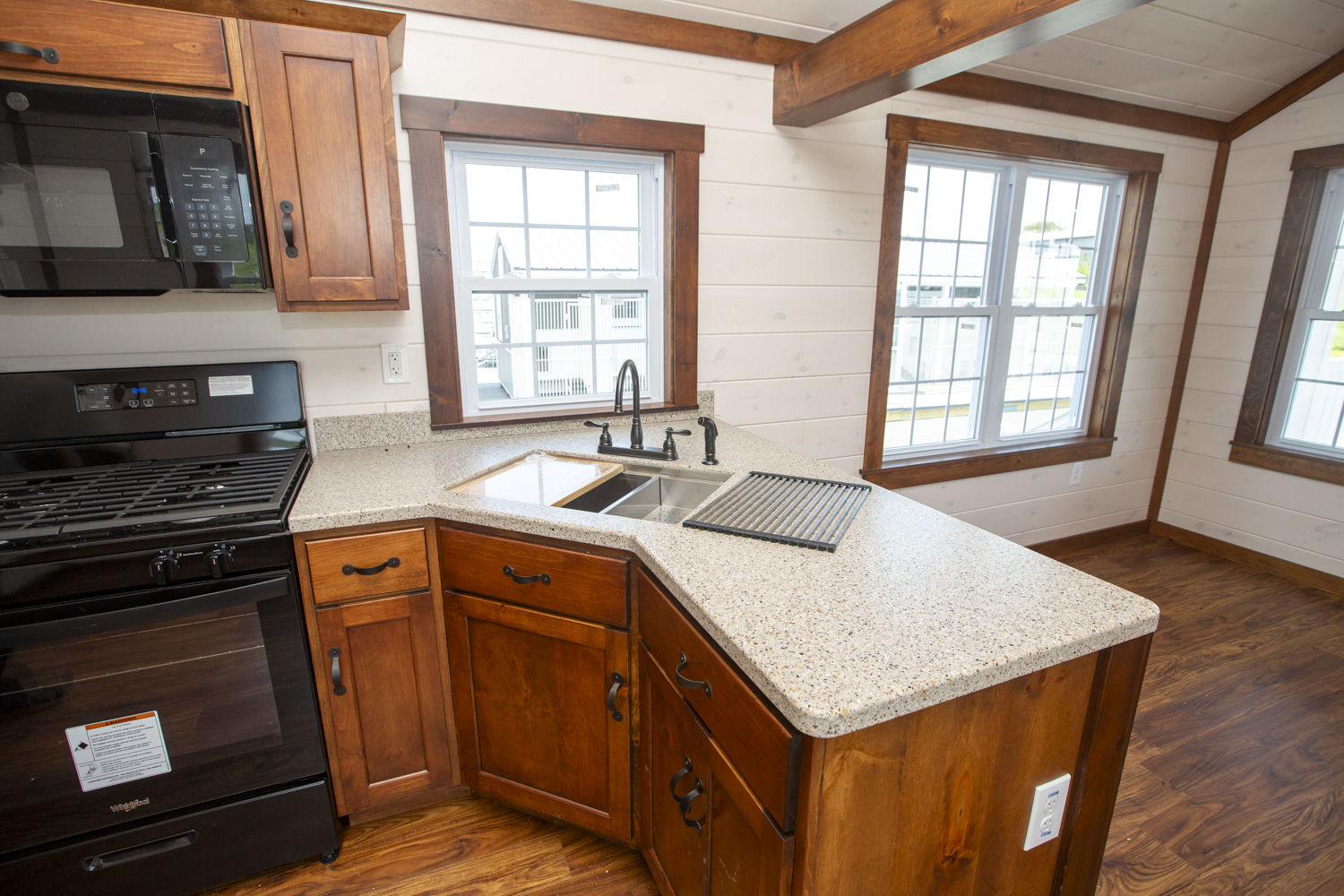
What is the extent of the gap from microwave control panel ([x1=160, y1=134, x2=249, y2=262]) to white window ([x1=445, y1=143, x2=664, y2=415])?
0.68m

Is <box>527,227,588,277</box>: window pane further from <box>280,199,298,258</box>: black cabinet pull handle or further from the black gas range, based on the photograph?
the black gas range

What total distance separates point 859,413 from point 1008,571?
5.59 ft

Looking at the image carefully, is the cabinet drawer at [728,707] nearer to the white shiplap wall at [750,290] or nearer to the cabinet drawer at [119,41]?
the white shiplap wall at [750,290]

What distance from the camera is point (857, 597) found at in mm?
1059

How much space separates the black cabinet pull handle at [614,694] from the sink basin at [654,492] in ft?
1.62

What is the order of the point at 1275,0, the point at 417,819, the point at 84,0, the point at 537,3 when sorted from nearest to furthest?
the point at 84,0 → the point at 417,819 → the point at 537,3 → the point at 1275,0

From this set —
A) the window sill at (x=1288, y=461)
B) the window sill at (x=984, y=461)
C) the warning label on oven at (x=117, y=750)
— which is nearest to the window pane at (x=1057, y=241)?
the window sill at (x=984, y=461)

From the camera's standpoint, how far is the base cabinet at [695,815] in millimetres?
942

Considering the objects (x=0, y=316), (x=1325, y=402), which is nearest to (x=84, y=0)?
(x=0, y=316)

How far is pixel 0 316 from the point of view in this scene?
5.42ft

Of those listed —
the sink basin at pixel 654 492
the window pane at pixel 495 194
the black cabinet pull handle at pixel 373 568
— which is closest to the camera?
the black cabinet pull handle at pixel 373 568

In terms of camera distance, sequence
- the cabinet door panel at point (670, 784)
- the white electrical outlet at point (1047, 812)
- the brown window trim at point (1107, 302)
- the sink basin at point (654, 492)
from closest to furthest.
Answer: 1. the white electrical outlet at point (1047, 812)
2. the cabinet door panel at point (670, 784)
3. the sink basin at point (654, 492)
4. the brown window trim at point (1107, 302)

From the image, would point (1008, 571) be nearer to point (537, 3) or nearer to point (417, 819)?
point (417, 819)

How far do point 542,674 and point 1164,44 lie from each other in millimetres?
3423
